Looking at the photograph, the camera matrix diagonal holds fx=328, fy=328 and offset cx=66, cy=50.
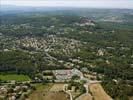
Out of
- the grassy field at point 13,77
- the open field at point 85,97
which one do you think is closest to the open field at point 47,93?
the open field at point 85,97

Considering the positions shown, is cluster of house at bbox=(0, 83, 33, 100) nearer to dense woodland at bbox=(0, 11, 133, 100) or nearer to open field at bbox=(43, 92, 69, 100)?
open field at bbox=(43, 92, 69, 100)

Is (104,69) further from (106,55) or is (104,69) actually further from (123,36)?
(123,36)

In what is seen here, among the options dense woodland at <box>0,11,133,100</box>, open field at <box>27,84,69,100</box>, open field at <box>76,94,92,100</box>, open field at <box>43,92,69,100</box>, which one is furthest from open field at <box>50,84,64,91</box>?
→ dense woodland at <box>0,11,133,100</box>

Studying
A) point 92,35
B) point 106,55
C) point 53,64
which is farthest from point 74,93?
point 92,35

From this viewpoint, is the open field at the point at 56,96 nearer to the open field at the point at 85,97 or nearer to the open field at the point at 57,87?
the open field at the point at 85,97

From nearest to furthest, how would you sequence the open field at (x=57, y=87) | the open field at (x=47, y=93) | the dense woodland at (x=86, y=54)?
1. the open field at (x=47, y=93)
2. the open field at (x=57, y=87)
3. the dense woodland at (x=86, y=54)

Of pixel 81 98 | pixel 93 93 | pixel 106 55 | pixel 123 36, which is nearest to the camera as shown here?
pixel 81 98
